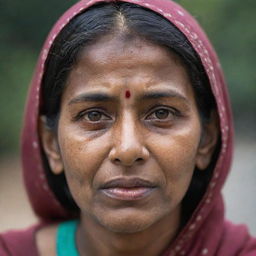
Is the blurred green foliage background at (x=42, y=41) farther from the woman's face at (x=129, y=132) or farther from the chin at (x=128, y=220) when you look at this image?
the chin at (x=128, y=220)

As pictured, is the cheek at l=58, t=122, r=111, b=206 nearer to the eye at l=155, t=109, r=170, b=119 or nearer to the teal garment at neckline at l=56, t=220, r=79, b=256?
the eye at l=155, t=109, r=170, b=119

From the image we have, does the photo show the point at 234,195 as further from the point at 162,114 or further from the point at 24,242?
the point at 162,114

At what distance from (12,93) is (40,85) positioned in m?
4.41

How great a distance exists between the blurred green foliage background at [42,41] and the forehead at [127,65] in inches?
161

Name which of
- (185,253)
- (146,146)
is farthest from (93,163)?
(185,253)

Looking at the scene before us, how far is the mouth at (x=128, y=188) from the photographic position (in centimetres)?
279

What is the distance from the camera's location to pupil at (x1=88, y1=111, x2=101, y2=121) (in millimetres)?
2924

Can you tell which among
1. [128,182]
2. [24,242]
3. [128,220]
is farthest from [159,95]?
[24,242]

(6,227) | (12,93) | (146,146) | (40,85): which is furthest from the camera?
(12,93)

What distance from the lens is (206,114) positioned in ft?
10.4

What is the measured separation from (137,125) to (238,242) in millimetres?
776

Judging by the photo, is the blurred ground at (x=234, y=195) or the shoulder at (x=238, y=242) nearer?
the shoulder at (x=238, y=242)

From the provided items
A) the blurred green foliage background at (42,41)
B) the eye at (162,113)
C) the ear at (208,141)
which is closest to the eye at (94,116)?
the eye at (162,113)

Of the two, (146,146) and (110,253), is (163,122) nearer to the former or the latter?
(146,146)
